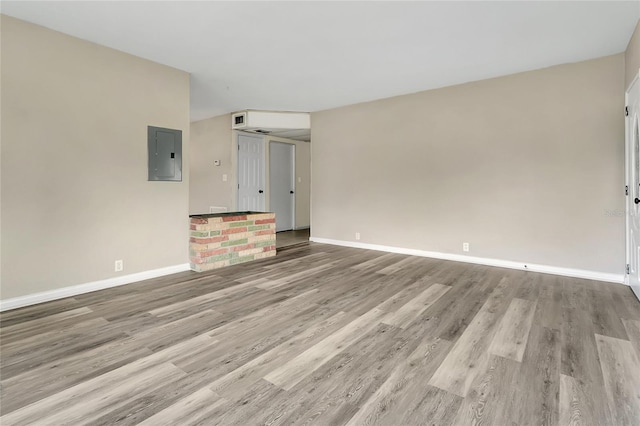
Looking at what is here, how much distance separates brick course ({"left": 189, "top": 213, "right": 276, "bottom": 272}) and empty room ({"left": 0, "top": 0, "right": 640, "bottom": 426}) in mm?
32

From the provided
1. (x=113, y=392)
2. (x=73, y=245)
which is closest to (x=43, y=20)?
(x=73, y=245)

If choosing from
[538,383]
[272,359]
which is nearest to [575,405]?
[538,383]

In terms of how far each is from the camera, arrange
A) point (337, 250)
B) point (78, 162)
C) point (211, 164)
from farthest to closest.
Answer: point (211, 164) < point (337, 250) < point (78, 162)

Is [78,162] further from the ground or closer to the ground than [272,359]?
further from the ground

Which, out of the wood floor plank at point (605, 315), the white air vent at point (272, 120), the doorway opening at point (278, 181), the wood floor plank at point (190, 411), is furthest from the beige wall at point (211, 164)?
the wood floor plank at point (605, 315)

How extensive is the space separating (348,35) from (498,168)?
264 centimetres

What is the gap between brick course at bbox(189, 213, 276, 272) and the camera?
13.5 feet

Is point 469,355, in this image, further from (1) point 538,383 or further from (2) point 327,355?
(2) point 327,355

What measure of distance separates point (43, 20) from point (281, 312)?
11.0 feet

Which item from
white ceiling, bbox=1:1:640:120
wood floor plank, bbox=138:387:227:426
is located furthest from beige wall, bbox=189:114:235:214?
wood floor plank, bbox=138:387:227:426

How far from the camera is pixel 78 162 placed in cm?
321

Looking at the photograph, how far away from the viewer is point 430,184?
486 centimetres

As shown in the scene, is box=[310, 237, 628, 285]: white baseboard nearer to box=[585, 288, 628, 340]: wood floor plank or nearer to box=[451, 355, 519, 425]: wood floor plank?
box=[585, 288, 628, 340]: wood floor plank

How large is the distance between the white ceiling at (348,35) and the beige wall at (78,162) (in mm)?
282
